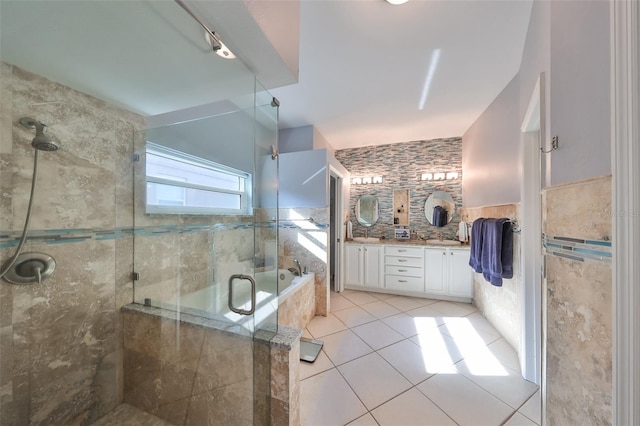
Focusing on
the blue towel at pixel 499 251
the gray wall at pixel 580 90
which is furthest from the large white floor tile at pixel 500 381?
the gray wall at pixel 580 90

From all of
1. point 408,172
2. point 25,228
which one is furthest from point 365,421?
point 408,172

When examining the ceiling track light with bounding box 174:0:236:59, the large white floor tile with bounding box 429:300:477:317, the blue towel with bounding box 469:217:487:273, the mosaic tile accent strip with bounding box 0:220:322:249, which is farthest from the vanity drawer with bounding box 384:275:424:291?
the ceiling track light with bounding box 174:0:236:59

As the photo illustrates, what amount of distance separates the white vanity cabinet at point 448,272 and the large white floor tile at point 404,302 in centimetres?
28

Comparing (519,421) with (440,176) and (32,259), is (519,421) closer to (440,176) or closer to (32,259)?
(32,259)

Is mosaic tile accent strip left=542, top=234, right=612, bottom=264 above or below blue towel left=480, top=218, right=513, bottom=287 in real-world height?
above

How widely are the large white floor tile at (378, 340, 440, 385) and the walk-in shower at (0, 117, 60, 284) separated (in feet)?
8.01

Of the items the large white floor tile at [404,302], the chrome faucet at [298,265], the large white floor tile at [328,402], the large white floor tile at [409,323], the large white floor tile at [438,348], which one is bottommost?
the large white floor tile at [404,302]

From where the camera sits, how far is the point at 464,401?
4.84ft

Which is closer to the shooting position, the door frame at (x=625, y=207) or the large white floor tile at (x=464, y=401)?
the door frame at (x=625, y=207)

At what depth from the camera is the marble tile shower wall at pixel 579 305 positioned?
63 centimetres

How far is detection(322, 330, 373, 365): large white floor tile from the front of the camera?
6.32ft

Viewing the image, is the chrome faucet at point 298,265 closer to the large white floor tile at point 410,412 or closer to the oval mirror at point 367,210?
the large white floor tile at point 410,412

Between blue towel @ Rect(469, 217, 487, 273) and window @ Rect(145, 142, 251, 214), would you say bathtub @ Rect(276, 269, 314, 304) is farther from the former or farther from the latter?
blue towel @ Rect(469, 217, 487, 273)

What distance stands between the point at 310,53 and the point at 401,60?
85 centimetres
